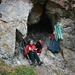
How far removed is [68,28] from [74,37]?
1.74 ft

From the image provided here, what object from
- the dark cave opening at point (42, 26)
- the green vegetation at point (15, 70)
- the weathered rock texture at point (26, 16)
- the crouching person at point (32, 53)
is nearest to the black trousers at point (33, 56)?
the crouching person at point (32, 53)

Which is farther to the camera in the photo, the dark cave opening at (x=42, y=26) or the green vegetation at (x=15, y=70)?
the dark cave opening at (x=42, y=26)

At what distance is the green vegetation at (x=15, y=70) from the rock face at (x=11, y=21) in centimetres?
53

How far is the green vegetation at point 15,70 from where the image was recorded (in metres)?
10.5

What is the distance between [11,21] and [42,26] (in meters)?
3.90

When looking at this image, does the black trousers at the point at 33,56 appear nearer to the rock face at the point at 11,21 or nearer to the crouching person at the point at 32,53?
the crouching person at the point at 32,53

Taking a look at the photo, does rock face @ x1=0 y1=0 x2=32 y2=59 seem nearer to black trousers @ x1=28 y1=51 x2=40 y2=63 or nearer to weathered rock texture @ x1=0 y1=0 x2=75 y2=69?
weathered rock texture @ x1=0 y1=0 x2=75 y2=69

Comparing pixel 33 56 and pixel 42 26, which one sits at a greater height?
pixel 42 26

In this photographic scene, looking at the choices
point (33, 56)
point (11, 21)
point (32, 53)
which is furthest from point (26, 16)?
point (33, 56)

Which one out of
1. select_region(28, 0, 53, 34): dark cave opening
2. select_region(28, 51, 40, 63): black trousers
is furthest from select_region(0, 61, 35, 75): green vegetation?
select_region(28, 0, 53, 34): dark cave opening

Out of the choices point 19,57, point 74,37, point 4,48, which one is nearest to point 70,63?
point 74,37

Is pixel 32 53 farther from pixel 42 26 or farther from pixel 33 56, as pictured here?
pixel 42 26

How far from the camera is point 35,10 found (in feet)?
42.9

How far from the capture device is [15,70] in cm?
1081
